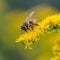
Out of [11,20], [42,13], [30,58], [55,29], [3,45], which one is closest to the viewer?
[55,29]

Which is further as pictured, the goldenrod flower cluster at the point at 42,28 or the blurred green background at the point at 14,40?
the blurred green background at the point at 14,40

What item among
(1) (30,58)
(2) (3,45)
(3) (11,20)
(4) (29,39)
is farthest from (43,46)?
(3) (11,20)

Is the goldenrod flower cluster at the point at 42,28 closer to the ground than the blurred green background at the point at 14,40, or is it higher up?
closer to the ground

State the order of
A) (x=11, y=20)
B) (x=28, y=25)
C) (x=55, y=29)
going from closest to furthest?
(x=55, y=29) < (x=28, y=25) < (x=11, y=20)

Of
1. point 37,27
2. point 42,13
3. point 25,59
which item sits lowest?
point 37,27

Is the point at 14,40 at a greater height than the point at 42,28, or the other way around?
the point at 14,40

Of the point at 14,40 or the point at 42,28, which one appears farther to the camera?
the point at 14,40

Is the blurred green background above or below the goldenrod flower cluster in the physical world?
above

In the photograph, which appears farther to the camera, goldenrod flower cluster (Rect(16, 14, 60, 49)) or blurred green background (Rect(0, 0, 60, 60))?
blurred green background (Rect(0, 0, 60, 60))

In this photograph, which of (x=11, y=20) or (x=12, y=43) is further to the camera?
(x=11, y=20)

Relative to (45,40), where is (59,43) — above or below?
below

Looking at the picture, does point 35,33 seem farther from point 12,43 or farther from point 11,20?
point 11,20
